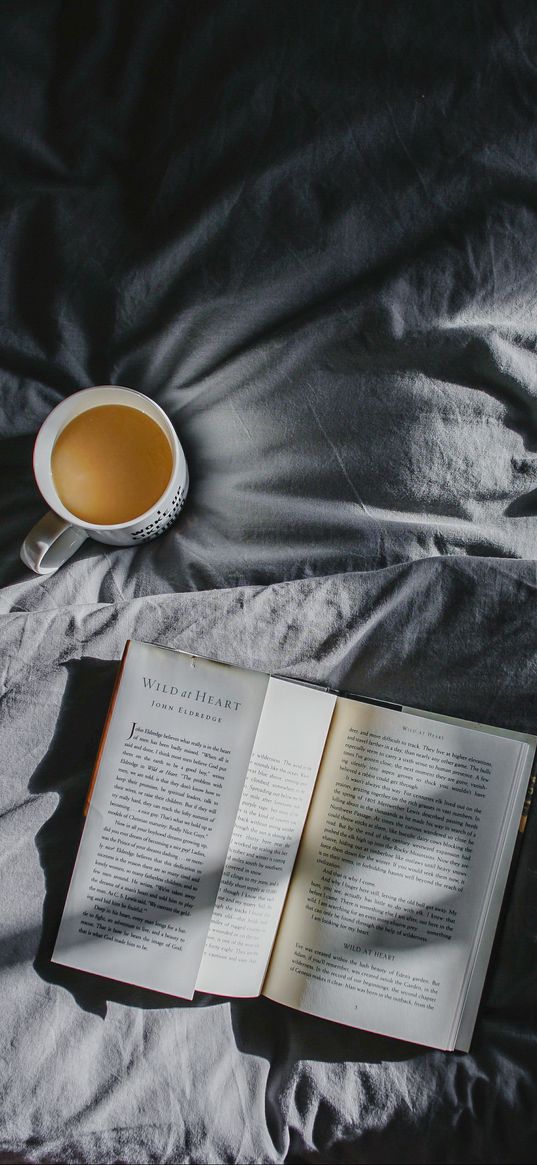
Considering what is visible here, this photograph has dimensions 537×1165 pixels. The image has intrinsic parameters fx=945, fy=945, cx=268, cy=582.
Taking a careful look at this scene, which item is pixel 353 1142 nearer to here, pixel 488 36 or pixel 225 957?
pixel 225 957

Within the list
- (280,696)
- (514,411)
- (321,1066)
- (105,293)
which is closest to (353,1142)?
(321,1066)

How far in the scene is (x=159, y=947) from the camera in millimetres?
691

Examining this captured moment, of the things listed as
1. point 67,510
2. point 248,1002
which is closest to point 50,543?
point 67,510

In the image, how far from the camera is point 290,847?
2.32 ft

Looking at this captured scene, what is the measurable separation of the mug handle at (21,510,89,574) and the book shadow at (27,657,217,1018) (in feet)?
0.28

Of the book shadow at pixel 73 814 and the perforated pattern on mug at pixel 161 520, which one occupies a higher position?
the perforated pattern on mug at pixel 161 520

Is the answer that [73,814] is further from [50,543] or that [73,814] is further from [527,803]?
[527,803]

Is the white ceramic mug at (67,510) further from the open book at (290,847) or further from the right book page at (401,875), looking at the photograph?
the right book page at (401,875)

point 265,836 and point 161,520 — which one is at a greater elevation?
point 161,520

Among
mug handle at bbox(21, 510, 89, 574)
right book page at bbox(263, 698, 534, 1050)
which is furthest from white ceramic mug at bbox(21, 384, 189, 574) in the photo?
right book page at bbox(263, 698, 534, 1050)

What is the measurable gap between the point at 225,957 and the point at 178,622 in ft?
0.82

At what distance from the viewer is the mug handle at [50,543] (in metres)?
0.73

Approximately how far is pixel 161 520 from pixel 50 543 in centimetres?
9

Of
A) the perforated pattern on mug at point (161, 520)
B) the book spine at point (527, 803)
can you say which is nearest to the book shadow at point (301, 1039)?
the book spine at point (527, 803)
